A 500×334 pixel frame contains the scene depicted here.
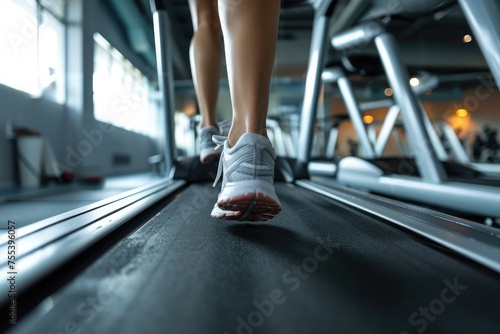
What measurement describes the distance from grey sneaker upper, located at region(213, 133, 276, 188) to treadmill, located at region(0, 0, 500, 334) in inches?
4.9

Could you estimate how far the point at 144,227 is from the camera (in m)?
0.80

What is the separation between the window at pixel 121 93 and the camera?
5.10 m

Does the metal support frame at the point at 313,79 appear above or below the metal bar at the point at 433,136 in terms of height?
above

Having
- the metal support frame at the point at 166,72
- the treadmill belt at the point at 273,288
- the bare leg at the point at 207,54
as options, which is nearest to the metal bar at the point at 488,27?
the treadmill belt at the point at 273,288

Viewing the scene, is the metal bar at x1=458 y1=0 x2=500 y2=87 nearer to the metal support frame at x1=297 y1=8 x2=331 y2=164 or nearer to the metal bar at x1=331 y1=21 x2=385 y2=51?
the metal bar at x1=331 y1=21 x2=385 y2=51

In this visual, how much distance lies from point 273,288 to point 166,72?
186 centimetres

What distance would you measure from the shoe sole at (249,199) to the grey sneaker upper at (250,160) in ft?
0.07

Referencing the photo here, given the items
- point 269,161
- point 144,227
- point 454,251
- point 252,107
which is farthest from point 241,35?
point 454,251

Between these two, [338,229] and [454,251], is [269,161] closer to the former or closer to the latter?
[338,229]

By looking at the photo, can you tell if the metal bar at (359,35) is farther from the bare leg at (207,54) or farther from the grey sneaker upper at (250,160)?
the grey sneaker upper at (250,160)

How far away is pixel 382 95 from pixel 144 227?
9862 millimetres

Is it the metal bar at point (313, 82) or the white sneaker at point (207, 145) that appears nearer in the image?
the white sneaker at point (207, 145)

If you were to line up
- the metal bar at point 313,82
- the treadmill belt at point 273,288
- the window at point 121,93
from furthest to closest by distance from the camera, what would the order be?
1. the window at point 121,93
2. the metal bar at point 313,82
3. the treadmill belt at point 273,288

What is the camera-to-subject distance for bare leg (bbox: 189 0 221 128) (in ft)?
4.90
